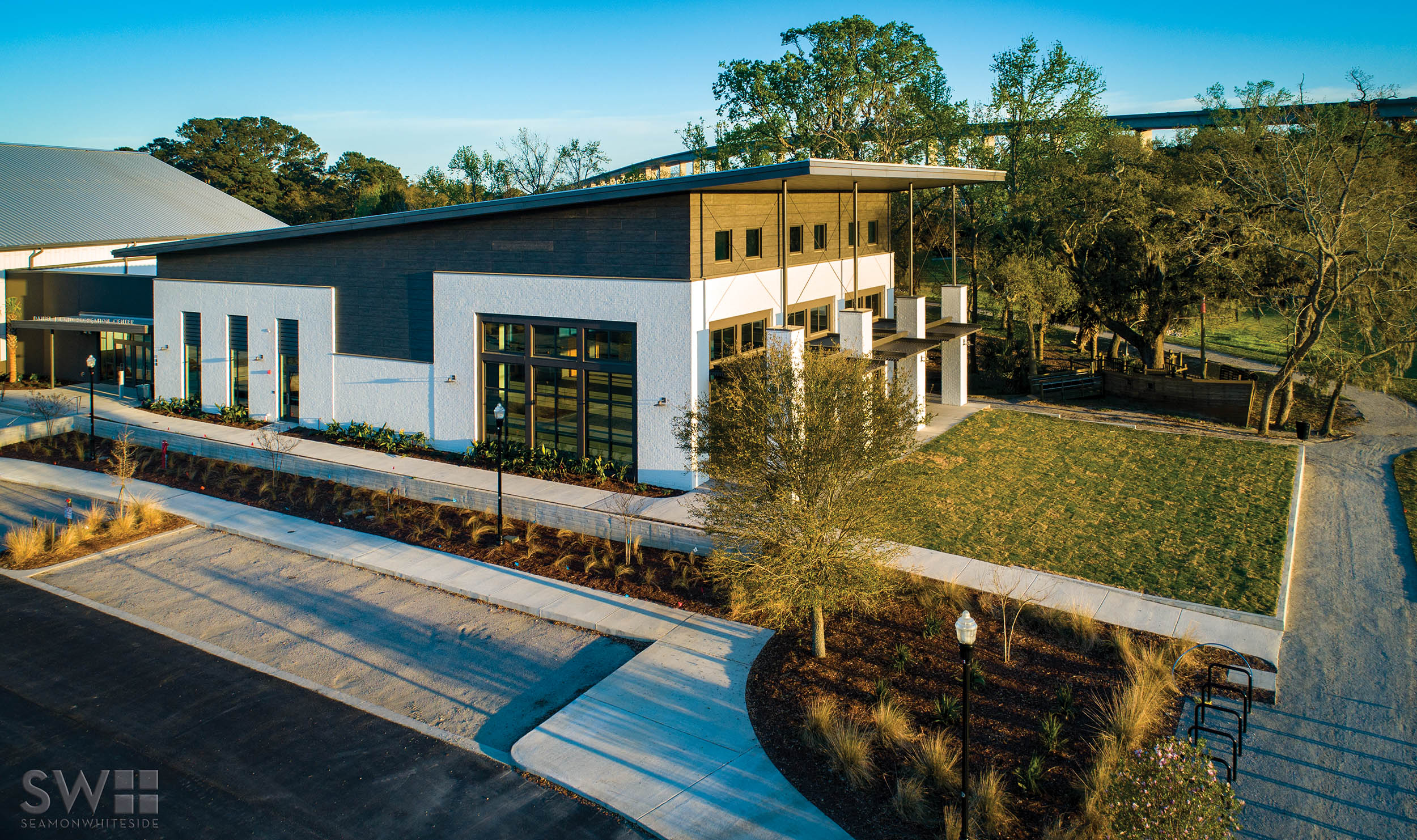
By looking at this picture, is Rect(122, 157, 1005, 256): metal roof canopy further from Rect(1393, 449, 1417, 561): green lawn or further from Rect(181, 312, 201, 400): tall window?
Rect(1393, 449, 1417, 561): green lawn

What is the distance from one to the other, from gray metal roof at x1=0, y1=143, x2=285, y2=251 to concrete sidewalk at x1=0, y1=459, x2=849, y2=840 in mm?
31748

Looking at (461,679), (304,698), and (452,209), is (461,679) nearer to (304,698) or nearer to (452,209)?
(304,698)

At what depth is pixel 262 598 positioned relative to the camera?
17.5 metres

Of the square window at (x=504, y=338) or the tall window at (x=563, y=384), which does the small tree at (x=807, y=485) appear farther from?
the square window at (x=504, y=338)

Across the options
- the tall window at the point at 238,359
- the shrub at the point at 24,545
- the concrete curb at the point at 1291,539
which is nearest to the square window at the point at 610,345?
the shrub at the point at 24,545

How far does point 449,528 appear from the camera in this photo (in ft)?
67.6

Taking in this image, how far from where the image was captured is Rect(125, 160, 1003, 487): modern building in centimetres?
2184

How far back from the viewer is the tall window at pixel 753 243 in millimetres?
23562

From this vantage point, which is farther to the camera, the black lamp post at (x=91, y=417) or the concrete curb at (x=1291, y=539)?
the black lamp post at (x=91, y=417)

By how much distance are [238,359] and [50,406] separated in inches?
268

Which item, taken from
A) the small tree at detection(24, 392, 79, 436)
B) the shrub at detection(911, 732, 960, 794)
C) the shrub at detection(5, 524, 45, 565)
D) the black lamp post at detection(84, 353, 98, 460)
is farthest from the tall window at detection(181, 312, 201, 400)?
the shrub at detection(911, 732, 960, 794)

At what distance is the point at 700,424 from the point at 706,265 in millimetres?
7614

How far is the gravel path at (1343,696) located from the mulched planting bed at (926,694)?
1254mm

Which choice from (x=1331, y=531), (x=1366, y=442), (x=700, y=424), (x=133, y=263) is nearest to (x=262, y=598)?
(x=700, y=424)
